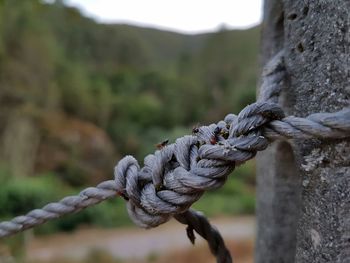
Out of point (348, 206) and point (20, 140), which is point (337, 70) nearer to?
point (348, 206)

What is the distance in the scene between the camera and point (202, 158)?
2.27 feet

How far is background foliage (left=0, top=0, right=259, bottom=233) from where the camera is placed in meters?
9.75

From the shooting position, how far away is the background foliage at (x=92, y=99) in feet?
32.0

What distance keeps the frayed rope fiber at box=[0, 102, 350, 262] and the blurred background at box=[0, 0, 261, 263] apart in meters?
1.81

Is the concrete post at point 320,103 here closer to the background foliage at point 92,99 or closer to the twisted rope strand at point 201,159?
the twisted rope strand at point 201,159

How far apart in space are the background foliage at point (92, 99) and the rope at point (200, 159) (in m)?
2.12

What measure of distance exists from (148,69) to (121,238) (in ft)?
42.5

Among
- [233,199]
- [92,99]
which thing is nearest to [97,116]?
[92,99]

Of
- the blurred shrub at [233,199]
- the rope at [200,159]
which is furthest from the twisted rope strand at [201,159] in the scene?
the blurred shrub at [233,199]

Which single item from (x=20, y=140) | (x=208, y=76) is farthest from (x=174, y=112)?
(x=20, y=140)

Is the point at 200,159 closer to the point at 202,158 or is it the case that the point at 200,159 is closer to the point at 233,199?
the point at 202,158

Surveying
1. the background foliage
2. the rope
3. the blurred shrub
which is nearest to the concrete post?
the rope

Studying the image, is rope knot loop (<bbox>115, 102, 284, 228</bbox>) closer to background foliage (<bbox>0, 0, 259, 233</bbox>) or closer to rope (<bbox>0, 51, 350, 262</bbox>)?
rope (<bbox>0, 51, 350, 262</bbox>)

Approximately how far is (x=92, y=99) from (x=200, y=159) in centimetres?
1428
